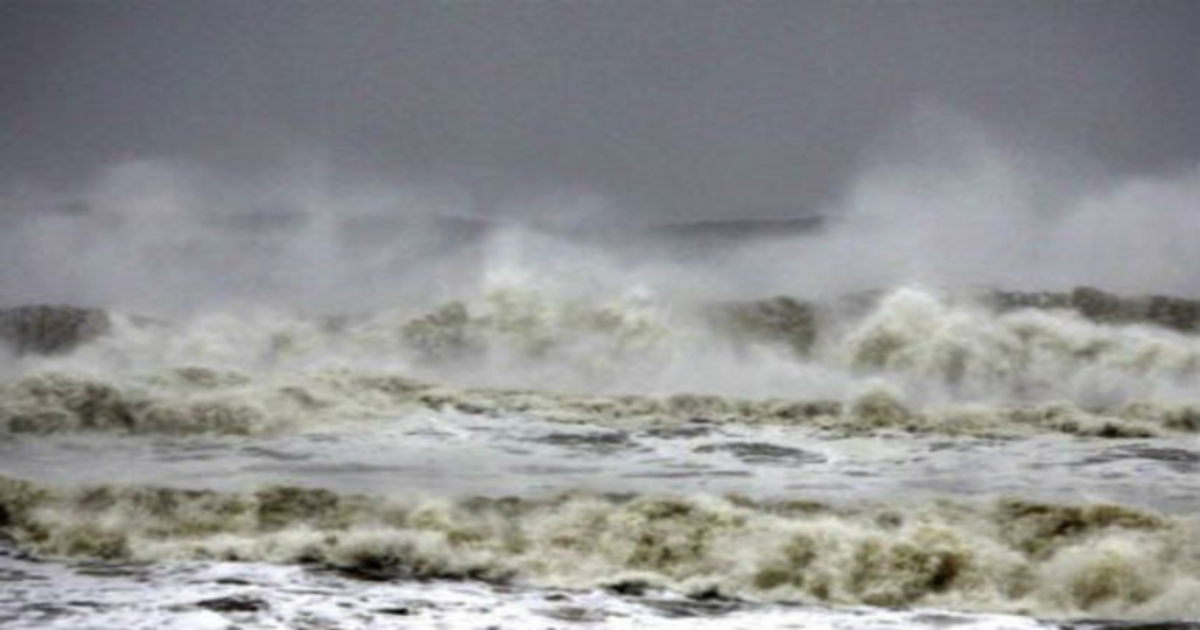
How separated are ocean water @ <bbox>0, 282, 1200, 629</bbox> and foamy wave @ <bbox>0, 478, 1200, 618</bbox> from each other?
3 cm

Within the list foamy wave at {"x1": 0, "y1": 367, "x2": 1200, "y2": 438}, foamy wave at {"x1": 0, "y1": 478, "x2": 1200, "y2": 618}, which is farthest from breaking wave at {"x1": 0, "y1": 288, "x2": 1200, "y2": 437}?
foamy wave at {"x1": 0, "y1": 478, "x2": 1200, "y2": 618}

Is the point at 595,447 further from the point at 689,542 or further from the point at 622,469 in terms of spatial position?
the point at 689,542

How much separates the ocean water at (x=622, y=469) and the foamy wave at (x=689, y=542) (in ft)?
0.08

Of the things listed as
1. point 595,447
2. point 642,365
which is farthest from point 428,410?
point 642,365

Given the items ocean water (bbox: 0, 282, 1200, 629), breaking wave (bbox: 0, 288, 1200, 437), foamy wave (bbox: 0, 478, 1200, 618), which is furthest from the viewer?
breaking wave (bbox: 0, 288, 1200, 437)

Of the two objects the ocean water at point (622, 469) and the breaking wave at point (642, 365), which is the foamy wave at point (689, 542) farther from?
the breaking wave at point (642, 365)

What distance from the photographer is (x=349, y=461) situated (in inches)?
392

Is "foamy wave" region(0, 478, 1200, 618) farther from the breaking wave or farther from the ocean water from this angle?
the breaking wave

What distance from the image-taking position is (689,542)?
24.3ft

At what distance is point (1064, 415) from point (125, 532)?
8951 millimetres

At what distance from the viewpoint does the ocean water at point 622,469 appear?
642cm

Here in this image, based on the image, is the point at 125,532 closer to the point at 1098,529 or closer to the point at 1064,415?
the point at 1098,529

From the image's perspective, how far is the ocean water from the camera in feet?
21.1

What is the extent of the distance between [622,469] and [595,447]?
116cm
